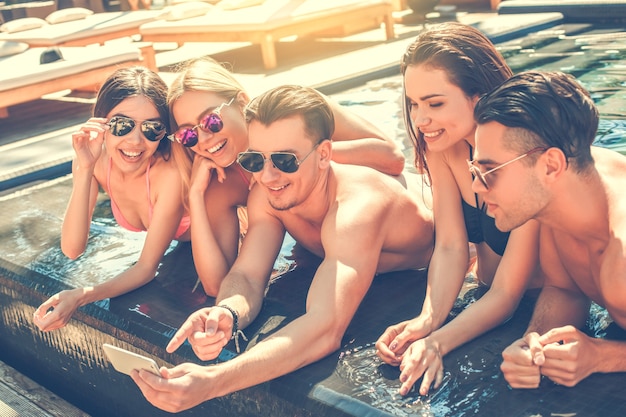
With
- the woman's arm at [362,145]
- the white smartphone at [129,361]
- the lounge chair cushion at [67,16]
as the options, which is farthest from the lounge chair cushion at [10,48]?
the white smartphone at [129,361]

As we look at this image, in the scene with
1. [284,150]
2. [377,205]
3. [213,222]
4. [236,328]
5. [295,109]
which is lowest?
[236,328]

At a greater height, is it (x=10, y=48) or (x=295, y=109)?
(x=295, y=109)

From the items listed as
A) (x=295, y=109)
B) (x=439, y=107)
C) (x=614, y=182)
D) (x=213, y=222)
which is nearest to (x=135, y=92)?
(x=213, y=222)

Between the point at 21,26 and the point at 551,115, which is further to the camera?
the point at 21,26

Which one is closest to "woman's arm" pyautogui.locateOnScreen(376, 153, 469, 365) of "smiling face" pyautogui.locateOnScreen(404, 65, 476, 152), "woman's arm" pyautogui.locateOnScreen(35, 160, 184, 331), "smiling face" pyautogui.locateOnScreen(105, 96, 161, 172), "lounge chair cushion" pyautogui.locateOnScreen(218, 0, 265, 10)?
"smiling face" pyautogui.locateOnScreen(404, 65, 476, 152)

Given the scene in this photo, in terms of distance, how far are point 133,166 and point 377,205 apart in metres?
1.27

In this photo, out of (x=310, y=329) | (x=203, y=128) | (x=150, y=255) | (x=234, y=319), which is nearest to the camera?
(x=310, y=329)

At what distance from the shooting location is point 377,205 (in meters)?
3.12

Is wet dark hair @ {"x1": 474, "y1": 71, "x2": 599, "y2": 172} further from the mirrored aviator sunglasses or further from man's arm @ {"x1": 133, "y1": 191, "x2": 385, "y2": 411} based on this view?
the mirrored aviator sunglasses

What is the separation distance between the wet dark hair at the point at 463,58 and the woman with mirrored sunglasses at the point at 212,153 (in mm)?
866

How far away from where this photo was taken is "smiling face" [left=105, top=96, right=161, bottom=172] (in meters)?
3.66

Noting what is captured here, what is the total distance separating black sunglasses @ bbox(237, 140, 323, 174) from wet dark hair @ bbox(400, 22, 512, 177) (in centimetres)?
60

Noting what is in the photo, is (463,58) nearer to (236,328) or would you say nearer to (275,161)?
(275,161)

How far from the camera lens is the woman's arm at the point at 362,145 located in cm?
385
